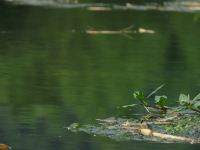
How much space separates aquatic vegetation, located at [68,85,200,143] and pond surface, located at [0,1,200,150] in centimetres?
18

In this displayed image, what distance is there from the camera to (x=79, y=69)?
37.2ft

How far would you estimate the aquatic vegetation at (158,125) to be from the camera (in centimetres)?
677

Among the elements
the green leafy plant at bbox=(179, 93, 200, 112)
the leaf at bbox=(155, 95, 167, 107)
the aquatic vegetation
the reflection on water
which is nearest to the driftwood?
the aquatic vegetation

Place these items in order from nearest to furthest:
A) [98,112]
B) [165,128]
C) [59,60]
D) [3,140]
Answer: [3,140] < [165,128] < [98,112] < [59,60]

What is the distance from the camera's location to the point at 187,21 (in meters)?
19.6

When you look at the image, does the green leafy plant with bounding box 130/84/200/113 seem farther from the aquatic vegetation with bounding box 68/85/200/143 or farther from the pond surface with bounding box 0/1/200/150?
the pond surface with bounding box 0/1/200/150

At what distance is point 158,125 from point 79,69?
4.28m

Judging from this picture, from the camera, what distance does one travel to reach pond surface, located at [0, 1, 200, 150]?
7.04 metres

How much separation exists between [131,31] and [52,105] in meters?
8.85

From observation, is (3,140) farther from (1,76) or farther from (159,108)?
(1,76)

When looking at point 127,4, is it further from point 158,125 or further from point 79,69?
point 158,125

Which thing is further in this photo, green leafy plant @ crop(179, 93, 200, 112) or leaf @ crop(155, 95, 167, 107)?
leaf @ crop(155, 95, 167, 107)

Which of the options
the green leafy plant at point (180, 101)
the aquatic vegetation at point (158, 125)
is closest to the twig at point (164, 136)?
the aquatic vegetation at point (158, 125)

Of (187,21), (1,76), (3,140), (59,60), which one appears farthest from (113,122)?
(187,21)
